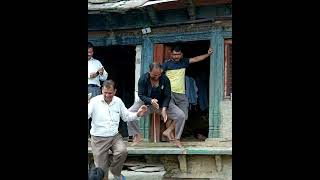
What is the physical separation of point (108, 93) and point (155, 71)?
131 cm

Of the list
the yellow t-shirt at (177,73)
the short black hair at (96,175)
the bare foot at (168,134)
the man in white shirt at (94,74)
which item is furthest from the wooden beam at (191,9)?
the short black hair at (96,175)

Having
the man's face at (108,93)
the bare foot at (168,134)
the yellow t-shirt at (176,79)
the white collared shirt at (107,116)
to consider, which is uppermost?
the yellow t-shirt at (176,79)

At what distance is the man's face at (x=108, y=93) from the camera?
23.1 feet

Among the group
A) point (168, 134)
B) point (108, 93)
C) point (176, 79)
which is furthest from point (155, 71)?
point (108, 93)

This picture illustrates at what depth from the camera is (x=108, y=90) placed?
706cm

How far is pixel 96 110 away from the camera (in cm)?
719

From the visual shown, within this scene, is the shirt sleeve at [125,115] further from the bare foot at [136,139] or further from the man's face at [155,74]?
the bare foot at [136,139]

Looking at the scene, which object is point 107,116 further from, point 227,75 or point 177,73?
point 227,75

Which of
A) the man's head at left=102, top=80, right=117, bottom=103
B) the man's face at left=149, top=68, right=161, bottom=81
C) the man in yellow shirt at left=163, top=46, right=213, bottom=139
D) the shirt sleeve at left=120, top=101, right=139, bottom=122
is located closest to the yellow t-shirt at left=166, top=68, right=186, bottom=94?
the man in yellow shirt at left=163, top=46, right=213, bottom=139

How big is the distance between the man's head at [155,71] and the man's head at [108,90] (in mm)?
1230
